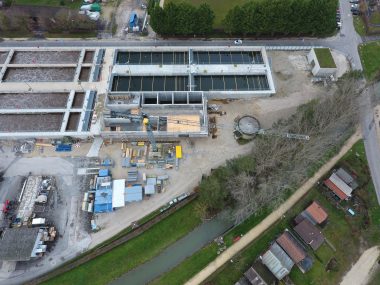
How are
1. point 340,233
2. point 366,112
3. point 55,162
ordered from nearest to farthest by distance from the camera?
1. point 340,233
2. point 55,162
3. point 366,112

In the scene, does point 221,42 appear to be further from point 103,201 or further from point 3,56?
point 3,56

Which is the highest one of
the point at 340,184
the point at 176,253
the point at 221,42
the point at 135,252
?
the point at 221,42

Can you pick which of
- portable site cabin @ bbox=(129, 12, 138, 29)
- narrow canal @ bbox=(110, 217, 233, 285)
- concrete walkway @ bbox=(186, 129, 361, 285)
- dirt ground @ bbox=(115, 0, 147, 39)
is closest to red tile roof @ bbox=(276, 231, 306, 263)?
concrete walkway @ bbox=(186, 129, 361, 285)

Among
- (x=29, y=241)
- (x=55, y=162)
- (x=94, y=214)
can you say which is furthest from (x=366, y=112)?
(x=29, y=241)

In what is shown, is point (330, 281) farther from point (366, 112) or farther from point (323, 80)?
point (323, 80)

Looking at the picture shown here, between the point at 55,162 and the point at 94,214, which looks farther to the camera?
the point at 55,162

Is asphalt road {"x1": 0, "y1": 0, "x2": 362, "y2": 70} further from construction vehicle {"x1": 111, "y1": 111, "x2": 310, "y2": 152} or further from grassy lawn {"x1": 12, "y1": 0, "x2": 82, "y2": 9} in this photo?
construction vehicle {"x1": 111, "y1": 111, "x2": 310, "y2": 152}

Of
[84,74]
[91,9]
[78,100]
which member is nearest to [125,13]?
[91,9]
